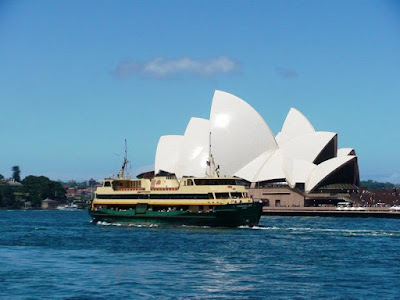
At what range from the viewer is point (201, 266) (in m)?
32.9

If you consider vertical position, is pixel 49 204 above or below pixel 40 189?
below

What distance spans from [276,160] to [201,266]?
74.4 m

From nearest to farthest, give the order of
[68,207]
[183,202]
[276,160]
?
[183,202] < [276,160] < [68,207]

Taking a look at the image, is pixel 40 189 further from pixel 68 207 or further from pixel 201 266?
pixel 201 266

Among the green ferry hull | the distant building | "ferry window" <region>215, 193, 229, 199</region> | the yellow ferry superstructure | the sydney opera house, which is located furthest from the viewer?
the distant building

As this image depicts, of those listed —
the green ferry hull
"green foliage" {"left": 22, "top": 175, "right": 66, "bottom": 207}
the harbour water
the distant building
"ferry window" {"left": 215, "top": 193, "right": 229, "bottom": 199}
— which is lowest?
the harbour water

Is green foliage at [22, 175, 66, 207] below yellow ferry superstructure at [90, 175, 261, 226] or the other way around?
the other way around

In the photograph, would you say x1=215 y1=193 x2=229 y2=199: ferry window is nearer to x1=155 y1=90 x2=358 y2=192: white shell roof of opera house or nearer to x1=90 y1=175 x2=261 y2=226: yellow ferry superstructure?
x1=90 y1=175 x2=261 y2=226: yellow ferry superstructure

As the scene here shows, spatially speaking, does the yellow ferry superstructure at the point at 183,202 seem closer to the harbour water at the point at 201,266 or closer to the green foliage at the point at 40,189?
the harbour water at the point at 201,266

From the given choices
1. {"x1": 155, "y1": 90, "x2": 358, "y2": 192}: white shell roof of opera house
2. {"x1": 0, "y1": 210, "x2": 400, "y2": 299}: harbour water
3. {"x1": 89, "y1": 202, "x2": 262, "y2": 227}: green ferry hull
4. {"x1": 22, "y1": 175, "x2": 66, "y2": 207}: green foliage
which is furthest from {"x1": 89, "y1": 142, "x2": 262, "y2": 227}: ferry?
{"x1": 22, "y1": 175, "x2": 66, "y2": 207}: green foliage

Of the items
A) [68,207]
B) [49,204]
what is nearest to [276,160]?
[49,204]

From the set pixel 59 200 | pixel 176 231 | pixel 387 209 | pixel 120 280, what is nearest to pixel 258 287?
pixel 120 280

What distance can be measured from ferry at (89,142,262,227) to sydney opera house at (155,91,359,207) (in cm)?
4412

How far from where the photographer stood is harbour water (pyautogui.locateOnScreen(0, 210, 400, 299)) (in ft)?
85.8
